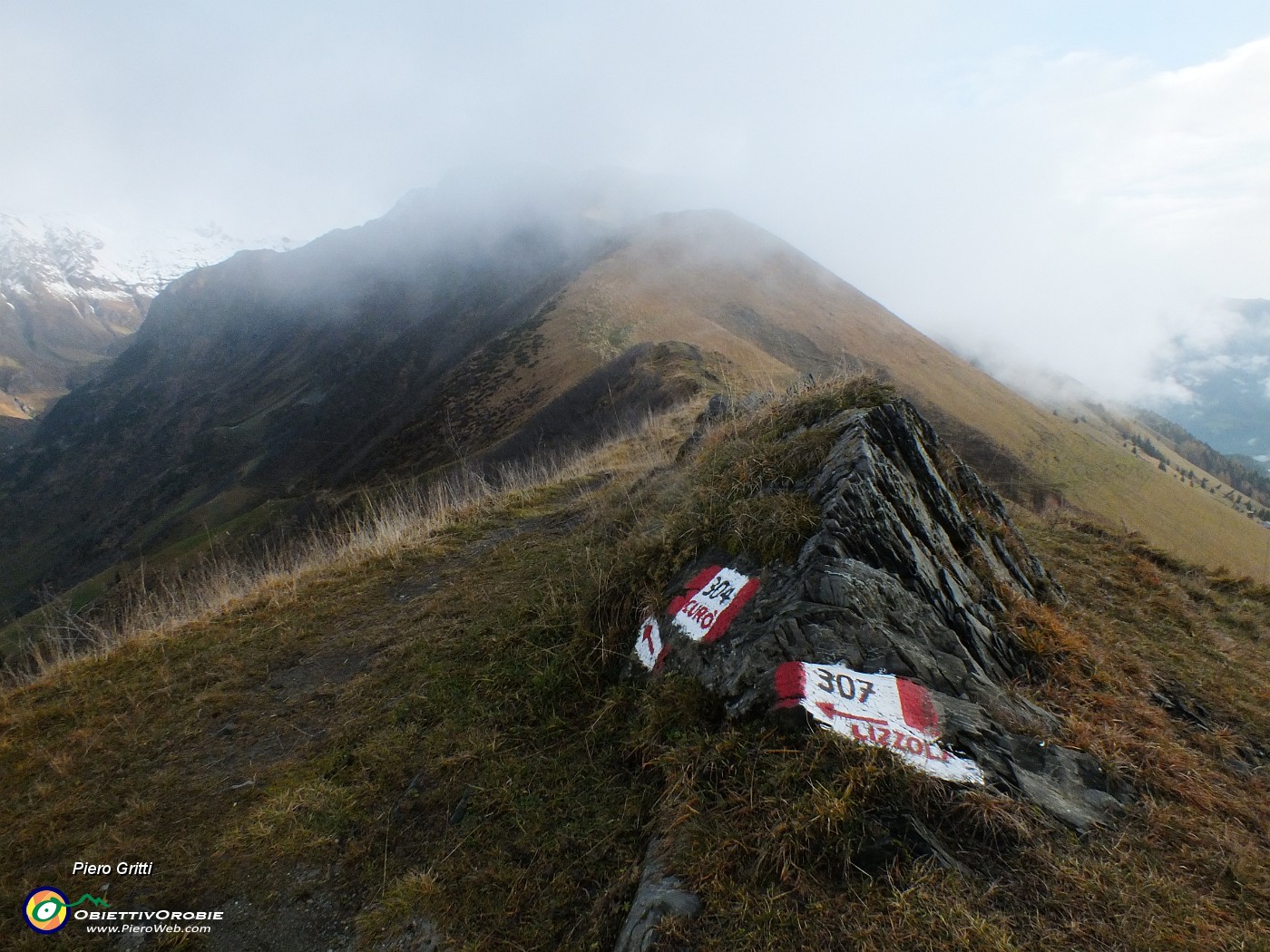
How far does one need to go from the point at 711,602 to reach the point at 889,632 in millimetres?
1128

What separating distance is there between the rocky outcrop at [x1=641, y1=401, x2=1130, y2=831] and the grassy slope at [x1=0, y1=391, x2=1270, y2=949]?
20 cm

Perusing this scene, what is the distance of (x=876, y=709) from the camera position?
10.7 ft

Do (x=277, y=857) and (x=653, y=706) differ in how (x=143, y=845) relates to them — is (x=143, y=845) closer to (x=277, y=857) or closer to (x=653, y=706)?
(x=277, y=857)

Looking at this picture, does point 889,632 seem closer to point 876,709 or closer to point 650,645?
point 876,709

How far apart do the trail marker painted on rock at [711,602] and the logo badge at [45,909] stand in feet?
12.4

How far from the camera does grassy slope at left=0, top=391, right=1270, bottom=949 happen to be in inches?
101

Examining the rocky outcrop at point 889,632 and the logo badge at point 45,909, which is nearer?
the rocky outcrop at point 889,632

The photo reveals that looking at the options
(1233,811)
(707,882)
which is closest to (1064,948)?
(707,882)

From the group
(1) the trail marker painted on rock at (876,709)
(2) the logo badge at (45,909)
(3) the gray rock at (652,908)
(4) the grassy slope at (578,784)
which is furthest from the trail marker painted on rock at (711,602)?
(2) the logo badge at (45,909)

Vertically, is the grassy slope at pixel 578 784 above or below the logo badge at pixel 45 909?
above

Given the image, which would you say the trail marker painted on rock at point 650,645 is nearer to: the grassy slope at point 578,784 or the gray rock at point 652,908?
the grassy slope at point 578,784

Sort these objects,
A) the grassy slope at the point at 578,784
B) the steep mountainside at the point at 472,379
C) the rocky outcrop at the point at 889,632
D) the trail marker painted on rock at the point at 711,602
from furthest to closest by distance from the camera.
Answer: the steep mountainside at the point at 472,379, the trail marker painted on rock at the point at 711,602, the rocky outcrop at the point at 889,632, the grassy slope at the point at 578,784

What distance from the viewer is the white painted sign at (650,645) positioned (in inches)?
167

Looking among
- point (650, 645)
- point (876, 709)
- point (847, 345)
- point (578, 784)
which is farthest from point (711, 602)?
point (847, 345)
